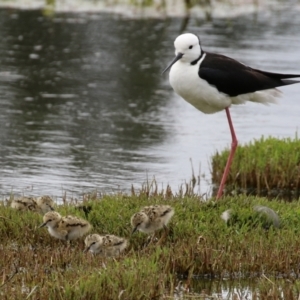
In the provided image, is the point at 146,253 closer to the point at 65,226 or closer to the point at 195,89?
the point at 65,226

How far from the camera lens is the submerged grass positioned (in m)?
11.0

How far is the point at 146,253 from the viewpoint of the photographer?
7129mm

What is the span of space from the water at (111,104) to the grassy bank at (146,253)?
210 centimetres

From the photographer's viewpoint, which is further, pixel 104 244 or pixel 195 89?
pixel 195 89

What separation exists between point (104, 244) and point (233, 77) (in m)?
3.03

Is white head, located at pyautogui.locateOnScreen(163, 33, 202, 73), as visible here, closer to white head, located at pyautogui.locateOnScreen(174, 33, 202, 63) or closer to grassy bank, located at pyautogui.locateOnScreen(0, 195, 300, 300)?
white head, located at pyautogui.locateOnScreen(174, 33, 202, 63)

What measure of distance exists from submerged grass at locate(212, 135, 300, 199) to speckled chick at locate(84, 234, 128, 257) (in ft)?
12.9

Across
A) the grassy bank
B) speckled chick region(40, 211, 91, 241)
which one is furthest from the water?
speckled chick region(40, 211, 91, 241)

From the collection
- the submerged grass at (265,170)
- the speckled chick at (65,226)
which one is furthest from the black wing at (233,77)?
the speckled chick at (65,226)

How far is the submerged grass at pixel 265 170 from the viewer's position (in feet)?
35.9

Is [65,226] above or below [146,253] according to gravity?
above

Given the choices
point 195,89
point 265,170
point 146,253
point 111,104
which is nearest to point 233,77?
point 195,89

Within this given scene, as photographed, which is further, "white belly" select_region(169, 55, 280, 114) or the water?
the water

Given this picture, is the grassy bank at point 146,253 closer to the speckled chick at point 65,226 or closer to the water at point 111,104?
the speckled chick at point 65,226
